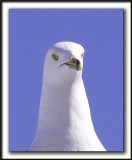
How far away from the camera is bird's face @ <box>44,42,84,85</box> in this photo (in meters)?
27.7

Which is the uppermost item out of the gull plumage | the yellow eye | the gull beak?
the yellow eye

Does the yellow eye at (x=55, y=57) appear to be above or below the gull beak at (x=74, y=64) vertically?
above

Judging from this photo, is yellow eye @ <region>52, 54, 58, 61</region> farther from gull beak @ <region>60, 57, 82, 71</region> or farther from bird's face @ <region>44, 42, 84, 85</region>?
gull beak @ <region>60, 57, 82, 71</region>

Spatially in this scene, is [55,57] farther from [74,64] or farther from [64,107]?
[64,107]

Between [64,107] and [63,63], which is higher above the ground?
[63,63]

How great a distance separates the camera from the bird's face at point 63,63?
1091 inches

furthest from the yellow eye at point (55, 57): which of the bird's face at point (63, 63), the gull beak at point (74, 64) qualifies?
the gull beak at point (74, 64)

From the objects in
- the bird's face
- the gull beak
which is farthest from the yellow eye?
the gull beak

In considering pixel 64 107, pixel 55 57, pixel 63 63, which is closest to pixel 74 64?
pixel 63 63

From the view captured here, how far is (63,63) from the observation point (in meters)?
27.8

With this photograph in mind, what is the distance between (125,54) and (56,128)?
76.6 inches

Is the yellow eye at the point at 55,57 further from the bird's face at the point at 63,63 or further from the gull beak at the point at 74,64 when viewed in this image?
the gull beak at the point at 74,64

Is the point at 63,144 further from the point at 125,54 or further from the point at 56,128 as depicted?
the point at 125,54

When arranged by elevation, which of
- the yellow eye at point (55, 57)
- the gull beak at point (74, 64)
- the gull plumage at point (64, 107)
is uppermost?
the yellow eye at point (55, 57)
